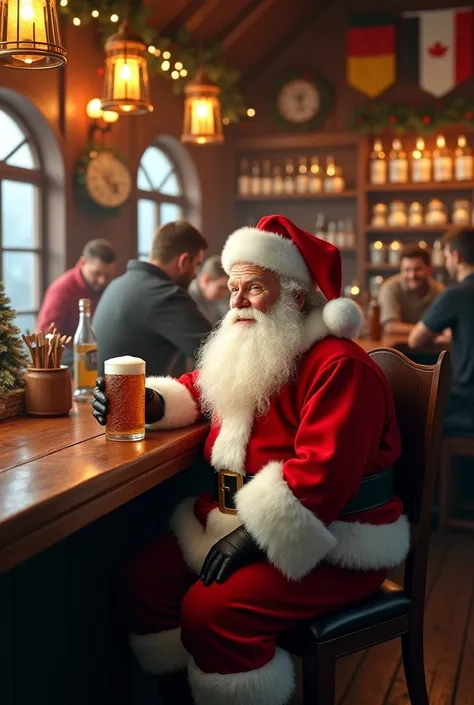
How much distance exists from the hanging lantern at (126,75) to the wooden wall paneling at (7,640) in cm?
296

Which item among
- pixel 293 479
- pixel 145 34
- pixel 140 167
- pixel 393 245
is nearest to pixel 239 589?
pixel 293 479

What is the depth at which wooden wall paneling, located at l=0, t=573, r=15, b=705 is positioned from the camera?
64.5 inches

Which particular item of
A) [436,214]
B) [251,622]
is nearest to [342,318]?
[251,622]

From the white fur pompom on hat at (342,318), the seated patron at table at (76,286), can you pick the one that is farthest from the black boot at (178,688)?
the seated patron at table at (76,286)

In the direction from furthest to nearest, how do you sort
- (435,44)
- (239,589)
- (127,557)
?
(435,44) → (127,557) → (239,589)

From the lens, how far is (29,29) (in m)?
2.47

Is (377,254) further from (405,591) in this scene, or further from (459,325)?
(405,591)

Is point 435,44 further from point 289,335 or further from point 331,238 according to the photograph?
point 289,335

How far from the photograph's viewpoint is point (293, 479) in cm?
183

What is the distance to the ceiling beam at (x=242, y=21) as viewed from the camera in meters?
6.92

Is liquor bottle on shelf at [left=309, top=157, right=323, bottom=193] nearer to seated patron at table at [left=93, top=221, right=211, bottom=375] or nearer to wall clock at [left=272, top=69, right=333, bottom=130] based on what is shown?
wall clock at [left=272, top=69, right=333, bottom=130]

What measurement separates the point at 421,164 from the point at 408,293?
2.18m

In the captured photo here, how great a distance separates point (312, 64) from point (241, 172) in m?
1.18

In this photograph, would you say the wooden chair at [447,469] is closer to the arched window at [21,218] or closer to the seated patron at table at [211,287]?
the seated patron at table at [211,287]
